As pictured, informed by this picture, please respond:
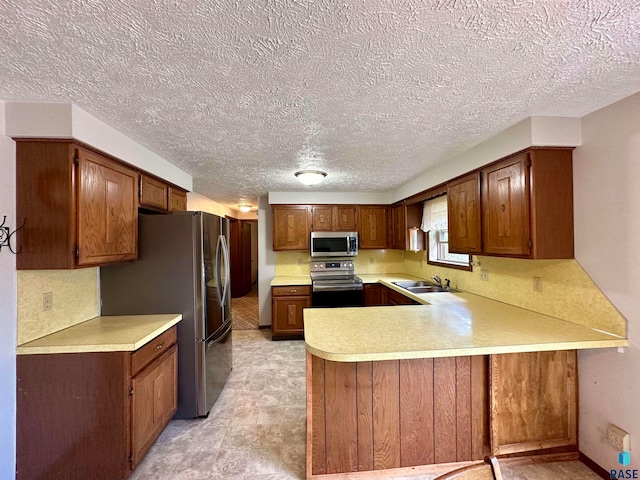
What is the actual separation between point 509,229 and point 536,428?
50.7 inches

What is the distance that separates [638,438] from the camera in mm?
1496

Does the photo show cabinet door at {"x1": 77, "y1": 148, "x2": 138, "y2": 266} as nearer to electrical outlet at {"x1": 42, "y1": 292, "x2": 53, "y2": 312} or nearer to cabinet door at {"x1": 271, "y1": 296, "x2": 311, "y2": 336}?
electrical outlet at {"x1": 42, "y1": 292, "x2": 53, "y2": 312}

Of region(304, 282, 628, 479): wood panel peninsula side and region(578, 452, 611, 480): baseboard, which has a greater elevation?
region(304, 282, 628, 479): wood panel peninsula side

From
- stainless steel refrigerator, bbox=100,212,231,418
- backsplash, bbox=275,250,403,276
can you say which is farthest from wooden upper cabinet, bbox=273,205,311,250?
stainless steel refrigerator, bbox=100,212,231,418

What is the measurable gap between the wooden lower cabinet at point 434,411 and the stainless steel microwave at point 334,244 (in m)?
2.51

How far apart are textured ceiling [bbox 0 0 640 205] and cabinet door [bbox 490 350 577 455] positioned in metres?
1.56

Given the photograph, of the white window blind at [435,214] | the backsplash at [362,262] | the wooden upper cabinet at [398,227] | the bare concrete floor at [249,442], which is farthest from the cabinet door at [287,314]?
the white window blind at [435,214]

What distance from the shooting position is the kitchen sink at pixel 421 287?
325 centimetres

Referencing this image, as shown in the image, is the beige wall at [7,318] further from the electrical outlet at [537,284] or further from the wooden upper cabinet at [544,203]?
the electrical outlet at [537,284]

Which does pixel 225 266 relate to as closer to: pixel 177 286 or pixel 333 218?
pixel 177 286

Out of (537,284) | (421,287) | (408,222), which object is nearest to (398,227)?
(408,222)

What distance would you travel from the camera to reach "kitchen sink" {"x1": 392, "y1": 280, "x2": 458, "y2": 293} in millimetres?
3252

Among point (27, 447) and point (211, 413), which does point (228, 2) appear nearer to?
point (27, 447)

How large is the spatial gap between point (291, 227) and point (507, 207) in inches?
111
